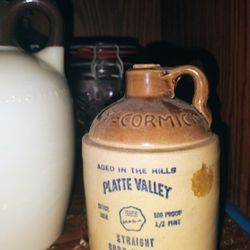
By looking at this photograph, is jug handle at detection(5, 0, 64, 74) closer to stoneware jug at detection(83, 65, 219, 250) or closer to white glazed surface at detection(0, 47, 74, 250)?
white glazed surface at detection(0, 47, 74, 250)

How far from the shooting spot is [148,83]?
0.66 meters

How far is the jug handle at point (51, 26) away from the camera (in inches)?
27.8

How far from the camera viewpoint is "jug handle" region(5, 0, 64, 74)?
0.71 m

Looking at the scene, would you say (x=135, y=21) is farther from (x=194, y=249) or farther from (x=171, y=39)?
(x=194, y=249)

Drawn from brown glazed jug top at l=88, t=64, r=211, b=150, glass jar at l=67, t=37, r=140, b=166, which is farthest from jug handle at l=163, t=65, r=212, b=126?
glass jar at l=67, t=37, r=140, b=166

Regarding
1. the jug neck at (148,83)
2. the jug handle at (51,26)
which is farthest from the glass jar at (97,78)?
the jug neck at (148,83)

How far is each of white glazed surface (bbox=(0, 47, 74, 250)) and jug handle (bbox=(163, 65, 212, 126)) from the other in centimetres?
A: 21

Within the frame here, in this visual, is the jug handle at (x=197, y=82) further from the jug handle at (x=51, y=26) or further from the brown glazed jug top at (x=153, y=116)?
the jug handle at (x=51, y=26)

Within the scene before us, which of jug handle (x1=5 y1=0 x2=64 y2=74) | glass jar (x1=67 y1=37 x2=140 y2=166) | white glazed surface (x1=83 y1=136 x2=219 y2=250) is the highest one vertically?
jug handle (x1=5 y1=0 x2=64 y2=74)

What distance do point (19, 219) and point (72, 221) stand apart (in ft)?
0.72

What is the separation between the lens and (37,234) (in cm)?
74

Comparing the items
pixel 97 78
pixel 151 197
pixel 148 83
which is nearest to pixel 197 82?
pixel 148 83

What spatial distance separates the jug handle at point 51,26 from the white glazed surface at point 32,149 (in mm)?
25

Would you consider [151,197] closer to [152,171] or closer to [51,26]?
[152,171]
